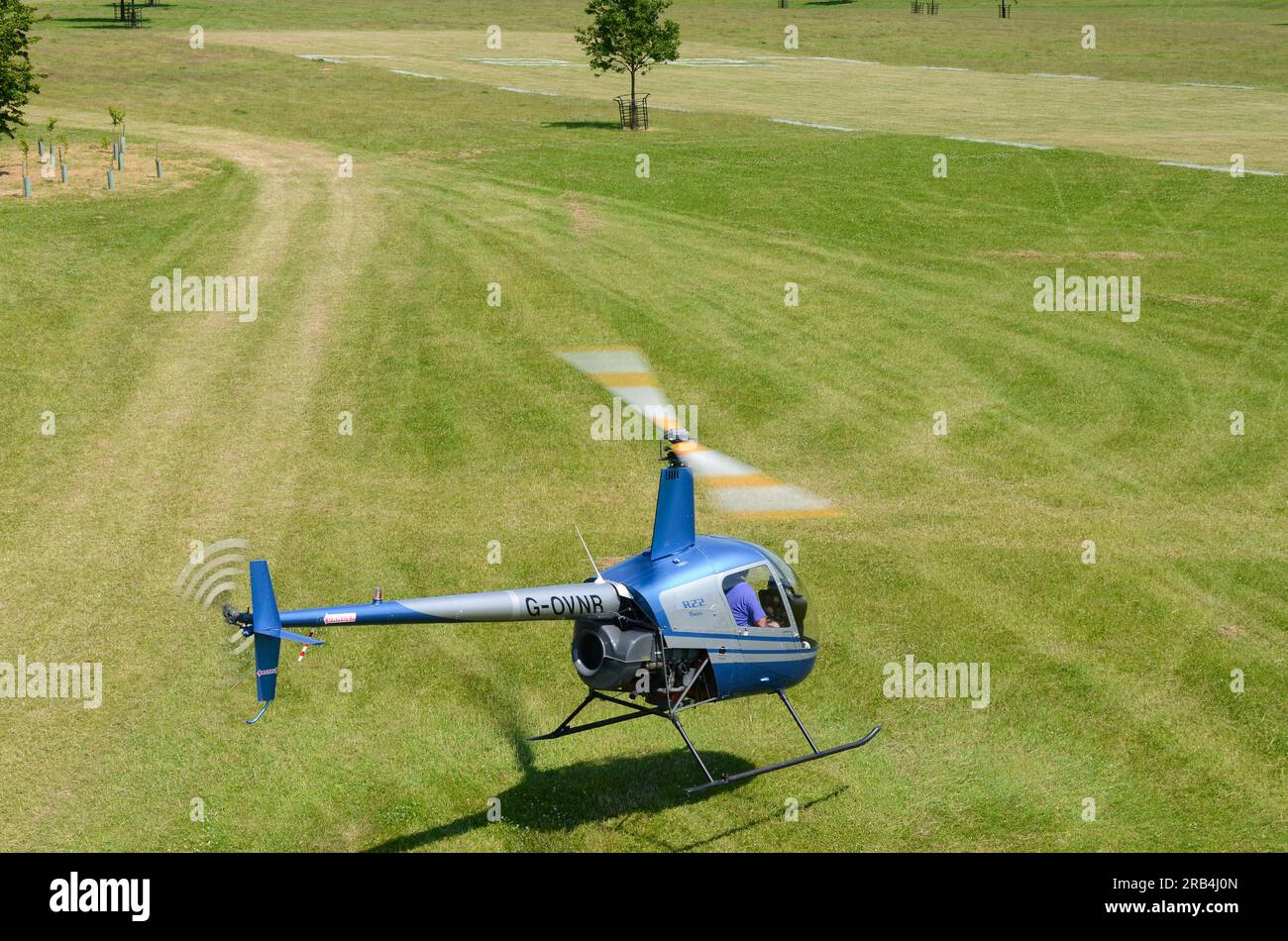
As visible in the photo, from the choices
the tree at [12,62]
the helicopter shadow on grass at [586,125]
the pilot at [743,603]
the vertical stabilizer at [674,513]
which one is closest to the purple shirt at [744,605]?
the pilot at [743,603]

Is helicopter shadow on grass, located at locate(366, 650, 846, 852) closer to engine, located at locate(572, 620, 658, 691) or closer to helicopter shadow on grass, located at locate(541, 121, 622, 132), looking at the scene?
engine, located at locate(572, 620, 658, 691)

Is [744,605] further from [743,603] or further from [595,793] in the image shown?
[595,793]

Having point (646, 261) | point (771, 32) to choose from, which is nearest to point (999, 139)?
point (646, 261)

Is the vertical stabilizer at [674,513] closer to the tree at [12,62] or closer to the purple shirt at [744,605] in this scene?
the purple shirt at [744,605]

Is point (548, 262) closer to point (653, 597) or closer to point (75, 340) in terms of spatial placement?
point (75, 340)

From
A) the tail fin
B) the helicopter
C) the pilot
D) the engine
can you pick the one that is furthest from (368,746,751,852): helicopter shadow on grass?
the tail fin

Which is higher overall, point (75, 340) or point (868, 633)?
point (75, 340)
